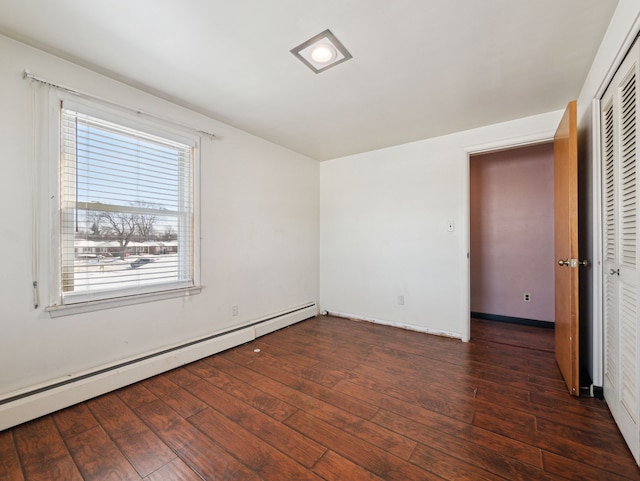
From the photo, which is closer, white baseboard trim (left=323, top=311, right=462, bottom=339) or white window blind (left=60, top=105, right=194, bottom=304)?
white window blind (left=60, top=105, right=194, bottom=304)

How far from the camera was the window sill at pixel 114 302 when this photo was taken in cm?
187

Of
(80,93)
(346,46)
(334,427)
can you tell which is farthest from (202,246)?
(346,46)

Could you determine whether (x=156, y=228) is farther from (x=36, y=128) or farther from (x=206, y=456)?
(x=206, y=456)

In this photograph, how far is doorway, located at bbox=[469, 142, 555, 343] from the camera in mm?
3555

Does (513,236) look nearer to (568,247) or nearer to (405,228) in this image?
(405,228)

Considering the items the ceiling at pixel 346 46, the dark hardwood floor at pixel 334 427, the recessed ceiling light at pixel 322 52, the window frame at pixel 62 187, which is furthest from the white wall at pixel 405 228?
the window frame at pixel 62 187

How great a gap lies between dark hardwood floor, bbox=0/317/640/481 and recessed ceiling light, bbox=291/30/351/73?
7.62 ft

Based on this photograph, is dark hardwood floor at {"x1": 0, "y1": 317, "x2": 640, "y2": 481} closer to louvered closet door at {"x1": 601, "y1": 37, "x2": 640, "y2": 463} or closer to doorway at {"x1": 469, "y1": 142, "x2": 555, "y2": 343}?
louvered closet door at {"x1": 601, "y1": 37, "x2": 640, "y2": 463}

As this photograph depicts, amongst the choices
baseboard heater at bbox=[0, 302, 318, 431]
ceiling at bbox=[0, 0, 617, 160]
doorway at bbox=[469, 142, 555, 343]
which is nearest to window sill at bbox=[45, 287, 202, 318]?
baseboard heater at bbox=[0, 302, 318, 431]

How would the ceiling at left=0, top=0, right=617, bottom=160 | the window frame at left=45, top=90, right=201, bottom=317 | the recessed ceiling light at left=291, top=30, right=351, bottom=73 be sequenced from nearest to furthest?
the ceiling at left=0, top=0, right=617, bottom=160 < the recessed ceiling light at left=291, top=30, right=351, bottom=73 < the window frame at left=45, top=90, right=201, bottom=317

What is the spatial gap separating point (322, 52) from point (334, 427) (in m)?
2.33

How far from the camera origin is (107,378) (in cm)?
200

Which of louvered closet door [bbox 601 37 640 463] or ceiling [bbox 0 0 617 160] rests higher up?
ceiling [bbox 0 0 617 160]

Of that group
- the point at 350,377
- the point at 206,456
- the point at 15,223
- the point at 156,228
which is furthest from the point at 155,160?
the point at 350,377
